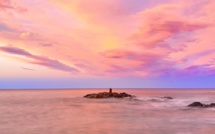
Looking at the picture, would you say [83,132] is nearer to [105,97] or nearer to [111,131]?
[111,131]

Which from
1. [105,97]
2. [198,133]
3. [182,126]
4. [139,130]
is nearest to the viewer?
[198,133]

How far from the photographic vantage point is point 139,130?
80.5 feet

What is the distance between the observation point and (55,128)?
84.4ft

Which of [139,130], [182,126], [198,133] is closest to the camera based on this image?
[198,133]

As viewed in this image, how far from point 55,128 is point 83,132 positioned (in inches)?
141

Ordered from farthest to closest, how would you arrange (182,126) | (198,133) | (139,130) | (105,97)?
(105,97)
(182,126)
(139,130)
(198,133)

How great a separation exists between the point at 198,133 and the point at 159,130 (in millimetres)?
3379

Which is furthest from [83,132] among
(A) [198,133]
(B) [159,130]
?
(A) [198,133]

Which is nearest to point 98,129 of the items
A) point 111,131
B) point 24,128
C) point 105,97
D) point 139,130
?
point 111,131

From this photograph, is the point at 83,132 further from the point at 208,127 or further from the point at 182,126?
the point at 208,127

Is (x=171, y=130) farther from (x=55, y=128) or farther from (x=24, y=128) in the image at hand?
(x=24, y=128)

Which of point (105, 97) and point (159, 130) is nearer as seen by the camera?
point (159, 130)

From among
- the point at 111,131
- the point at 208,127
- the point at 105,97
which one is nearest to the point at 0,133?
the point at 111,131

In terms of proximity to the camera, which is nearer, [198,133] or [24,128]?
[198,133]
